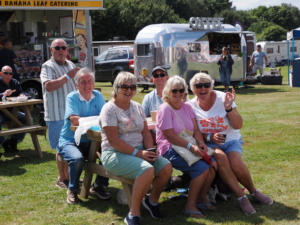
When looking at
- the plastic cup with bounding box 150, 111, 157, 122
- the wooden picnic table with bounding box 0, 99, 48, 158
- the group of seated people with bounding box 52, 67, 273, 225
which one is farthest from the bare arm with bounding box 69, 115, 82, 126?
the wooden picnic table with bounding box 0, 99, 48, 158

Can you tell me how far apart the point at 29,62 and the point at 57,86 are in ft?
23.5

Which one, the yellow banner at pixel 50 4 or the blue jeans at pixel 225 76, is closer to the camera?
the yellow banner at pixel 50 4

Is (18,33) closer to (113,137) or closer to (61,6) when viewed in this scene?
(61,6)

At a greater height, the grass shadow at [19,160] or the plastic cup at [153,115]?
the plastic cup at [153,115]

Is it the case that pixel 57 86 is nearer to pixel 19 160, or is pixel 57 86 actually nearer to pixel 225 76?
pixel 19 160

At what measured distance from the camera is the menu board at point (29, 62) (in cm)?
1206

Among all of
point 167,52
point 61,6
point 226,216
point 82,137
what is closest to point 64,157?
point 82,137

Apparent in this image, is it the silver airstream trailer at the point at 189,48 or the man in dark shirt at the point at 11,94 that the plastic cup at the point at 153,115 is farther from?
the silver airstream trailer at the point at 189,48

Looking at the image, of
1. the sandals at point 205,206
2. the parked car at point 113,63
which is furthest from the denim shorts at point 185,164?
the parked car at point 113,63

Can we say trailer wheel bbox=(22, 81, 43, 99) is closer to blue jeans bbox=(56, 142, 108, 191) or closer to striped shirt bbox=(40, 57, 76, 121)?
striped shirt bbox=(40, 57, 76, 121)

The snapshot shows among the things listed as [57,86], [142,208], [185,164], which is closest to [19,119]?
[57,86]

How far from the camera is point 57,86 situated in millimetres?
5336

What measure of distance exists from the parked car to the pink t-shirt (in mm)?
14794

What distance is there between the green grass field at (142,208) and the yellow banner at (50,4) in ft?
12.4
